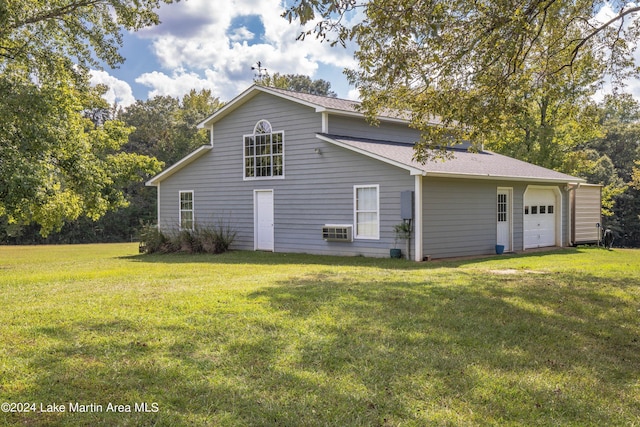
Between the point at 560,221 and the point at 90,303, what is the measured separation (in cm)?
1735

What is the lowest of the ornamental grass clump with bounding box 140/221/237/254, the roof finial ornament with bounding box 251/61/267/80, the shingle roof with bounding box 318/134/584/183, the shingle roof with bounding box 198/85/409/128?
the ornamental grass clump with bounding box 140/221/237/254

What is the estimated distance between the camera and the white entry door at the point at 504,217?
16.7m

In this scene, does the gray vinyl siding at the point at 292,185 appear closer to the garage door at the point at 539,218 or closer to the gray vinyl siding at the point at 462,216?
the gray vinyl siding at the point at 462,216

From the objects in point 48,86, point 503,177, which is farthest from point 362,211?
point 48,86

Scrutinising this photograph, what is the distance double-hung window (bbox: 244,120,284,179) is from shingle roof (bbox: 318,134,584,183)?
2.02m

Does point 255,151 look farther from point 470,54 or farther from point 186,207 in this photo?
point 470,54

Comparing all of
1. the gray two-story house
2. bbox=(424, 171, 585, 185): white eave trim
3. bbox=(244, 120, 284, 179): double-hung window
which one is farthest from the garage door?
bbox=(244, 120, 284, 179): double-hung window

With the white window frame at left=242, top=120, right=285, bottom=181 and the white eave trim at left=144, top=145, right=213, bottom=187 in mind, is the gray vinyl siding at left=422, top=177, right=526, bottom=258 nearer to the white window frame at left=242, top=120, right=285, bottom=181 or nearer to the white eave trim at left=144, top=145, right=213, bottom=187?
the white window frame at left=242, top=120, right=285, bottom=181

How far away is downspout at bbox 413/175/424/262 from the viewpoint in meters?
13.6

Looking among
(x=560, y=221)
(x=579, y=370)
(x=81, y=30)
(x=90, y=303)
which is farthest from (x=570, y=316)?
(x=560, y=221)

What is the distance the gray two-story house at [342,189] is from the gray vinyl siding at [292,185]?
4cm

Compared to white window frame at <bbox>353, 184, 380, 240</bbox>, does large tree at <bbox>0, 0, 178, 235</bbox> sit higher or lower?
higher

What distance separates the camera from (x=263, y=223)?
1769cm

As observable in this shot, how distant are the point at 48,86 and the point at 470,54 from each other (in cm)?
910
